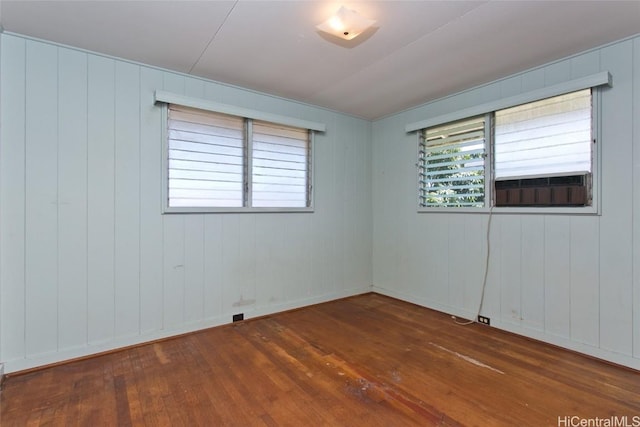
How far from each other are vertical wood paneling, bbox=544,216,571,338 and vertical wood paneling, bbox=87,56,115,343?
12.6ft

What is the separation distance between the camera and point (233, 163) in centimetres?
334

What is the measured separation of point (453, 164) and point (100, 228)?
3568mm

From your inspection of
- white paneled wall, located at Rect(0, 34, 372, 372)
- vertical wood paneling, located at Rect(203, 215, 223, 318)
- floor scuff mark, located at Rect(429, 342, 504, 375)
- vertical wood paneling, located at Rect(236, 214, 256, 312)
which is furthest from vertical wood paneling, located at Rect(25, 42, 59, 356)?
floor scuff mark, located at Rect(429, 342, 504, 375)

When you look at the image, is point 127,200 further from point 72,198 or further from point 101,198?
point 72,198

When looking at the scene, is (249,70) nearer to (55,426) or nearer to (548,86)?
(548,86)

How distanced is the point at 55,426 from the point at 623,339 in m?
3.88

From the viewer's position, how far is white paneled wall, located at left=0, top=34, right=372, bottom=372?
7.63 ft

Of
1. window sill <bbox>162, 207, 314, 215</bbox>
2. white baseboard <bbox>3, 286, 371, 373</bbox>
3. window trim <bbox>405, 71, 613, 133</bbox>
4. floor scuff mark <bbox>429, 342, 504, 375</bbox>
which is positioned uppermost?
window trim <bbox>405, 71, 613, 133</bbox>

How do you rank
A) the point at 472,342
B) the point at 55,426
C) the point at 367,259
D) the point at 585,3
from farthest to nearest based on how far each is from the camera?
the point at 367,259 → the point at 472,342 → the point at 585,3 → the point at 55,426

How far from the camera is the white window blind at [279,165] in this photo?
3508mm

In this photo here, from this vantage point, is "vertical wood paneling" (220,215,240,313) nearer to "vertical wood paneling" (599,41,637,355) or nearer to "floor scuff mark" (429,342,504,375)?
"floor scuff mark" (429,342,504,375)

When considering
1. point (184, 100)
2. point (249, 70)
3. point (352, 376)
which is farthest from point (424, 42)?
point (352, 376)

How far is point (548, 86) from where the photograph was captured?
274 centimetres

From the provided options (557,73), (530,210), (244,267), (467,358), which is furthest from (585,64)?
(244,267)
